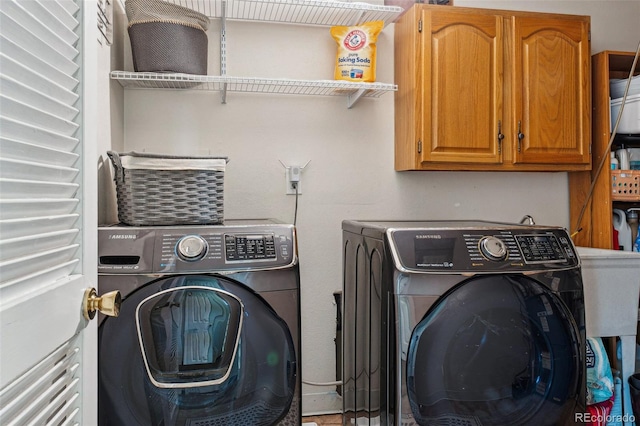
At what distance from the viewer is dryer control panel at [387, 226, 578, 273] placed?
4.63 feet

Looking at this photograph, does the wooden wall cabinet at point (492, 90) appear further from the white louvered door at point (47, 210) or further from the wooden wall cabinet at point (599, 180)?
the white louvered door at point (47, 210)

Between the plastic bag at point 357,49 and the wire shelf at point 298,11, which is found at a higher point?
the wire shelf at point 298,11

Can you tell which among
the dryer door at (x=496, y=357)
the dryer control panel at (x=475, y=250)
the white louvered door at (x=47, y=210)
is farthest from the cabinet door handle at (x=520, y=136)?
the white louvered door at (x=47, y=210)

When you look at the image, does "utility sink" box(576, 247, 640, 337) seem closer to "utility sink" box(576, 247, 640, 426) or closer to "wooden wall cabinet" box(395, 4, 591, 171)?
"utility sink" box(576, 247, 640, 426)

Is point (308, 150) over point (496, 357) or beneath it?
over

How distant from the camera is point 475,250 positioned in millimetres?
1444

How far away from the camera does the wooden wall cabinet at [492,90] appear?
79.1 inches

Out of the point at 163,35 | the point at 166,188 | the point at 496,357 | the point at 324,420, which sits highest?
the point at 163,35

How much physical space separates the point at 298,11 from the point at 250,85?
1.24 feet

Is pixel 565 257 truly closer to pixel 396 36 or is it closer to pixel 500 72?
pixel 500 72

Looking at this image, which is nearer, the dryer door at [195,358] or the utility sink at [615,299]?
the dryer door at [195,358]

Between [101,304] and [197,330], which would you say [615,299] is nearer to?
[197,330]

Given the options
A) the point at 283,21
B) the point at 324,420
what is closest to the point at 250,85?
the point at 283,21

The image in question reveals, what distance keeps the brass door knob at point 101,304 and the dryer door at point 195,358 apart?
40cm
